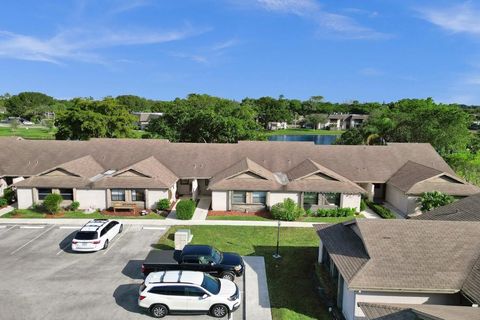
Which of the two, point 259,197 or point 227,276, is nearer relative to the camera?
point 227,276

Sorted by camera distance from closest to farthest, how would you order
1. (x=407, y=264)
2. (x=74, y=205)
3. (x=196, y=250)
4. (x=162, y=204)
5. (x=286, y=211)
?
(x=407, y=264), (x=196, y=250), (x=286, y=211), (x=162, y=204), (x=74, y=205)

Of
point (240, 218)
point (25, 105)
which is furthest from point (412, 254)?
point (25, 105)

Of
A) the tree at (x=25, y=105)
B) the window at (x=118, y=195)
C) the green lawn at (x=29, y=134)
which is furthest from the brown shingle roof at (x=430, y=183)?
the tree at (x=25, y=105)

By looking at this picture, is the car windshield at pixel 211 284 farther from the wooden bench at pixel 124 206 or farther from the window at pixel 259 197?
the wooden bench at pixel 124 206

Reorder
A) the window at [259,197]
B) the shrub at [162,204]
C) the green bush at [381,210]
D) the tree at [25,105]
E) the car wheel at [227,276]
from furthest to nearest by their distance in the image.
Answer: the tree at [25,105]
the window at [259,197]
the shrub at [162,204]
the green bush at [381,210]
the car wheel at [227,276]

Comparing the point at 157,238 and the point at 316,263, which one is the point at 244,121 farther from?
the point at 316,263

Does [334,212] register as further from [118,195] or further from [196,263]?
[118,195]
